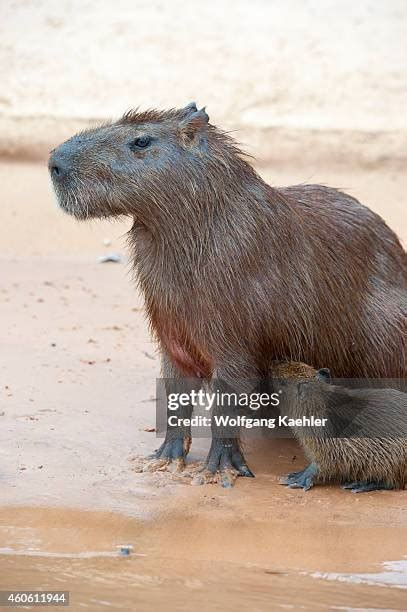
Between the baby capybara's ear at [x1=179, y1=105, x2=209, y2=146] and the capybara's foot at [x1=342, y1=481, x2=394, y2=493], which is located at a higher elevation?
the baby capybara's ear at [x1=179, y1=105, x2=209, y2=146]

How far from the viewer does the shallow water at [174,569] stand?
15.1 ft

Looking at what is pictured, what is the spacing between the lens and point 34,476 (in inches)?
218

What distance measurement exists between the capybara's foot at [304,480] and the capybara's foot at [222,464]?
179 mm

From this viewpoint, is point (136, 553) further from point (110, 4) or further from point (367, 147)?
point (110, 4)

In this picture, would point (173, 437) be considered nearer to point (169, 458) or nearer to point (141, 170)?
point (169, 458)

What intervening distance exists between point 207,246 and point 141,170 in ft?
1.38

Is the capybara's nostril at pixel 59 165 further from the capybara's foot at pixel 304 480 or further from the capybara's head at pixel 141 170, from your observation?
the capybara's foot at pixel 304 480

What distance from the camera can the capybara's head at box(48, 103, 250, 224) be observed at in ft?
17.4

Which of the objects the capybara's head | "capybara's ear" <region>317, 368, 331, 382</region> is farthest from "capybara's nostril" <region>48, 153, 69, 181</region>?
"capybara's ear" <region>317, 368, 331, 382</region>

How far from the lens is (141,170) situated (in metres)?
5.32

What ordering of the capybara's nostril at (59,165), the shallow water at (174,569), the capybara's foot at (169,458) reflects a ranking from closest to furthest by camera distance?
1. the shallow water at (174,569)
2. the capybara's nostril at (59,165)
3. the capybara's foot at (169,458)

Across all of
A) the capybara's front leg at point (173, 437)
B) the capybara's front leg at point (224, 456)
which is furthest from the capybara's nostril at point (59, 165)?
the capybara's front leg at point (224, 456)

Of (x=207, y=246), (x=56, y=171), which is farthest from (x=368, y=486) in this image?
(x=56, y=171)

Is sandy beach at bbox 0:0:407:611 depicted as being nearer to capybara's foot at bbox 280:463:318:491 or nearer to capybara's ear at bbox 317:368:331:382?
capybara's foot at bbox 280:463:318:491
